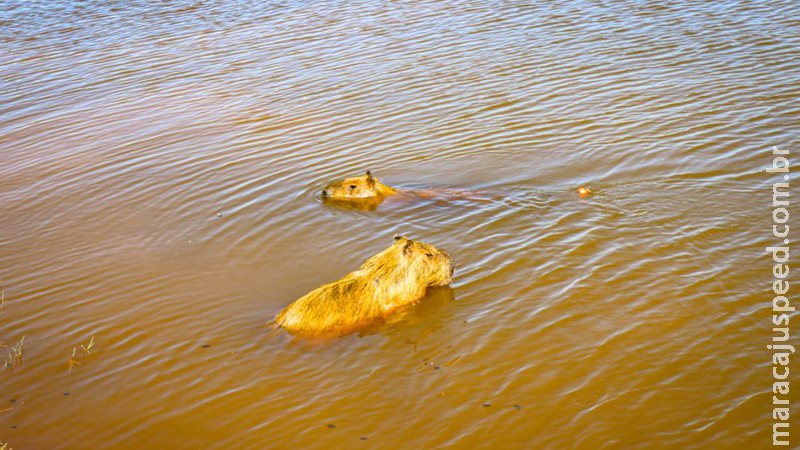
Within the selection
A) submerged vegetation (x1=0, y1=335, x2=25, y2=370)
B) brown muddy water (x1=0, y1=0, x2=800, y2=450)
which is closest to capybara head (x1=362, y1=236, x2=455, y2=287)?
brown muddy water (x1=0, y1=0, x2=800, y2=450)

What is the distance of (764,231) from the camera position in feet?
19.5

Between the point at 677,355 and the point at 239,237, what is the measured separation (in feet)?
12.1

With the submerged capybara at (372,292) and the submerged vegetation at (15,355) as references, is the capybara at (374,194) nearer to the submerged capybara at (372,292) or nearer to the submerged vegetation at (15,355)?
the submerged capybara at (372,292)

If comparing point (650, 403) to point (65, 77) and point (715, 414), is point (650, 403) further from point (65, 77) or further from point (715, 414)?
point (65, 77)

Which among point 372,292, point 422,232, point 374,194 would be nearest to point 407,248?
point 372,292

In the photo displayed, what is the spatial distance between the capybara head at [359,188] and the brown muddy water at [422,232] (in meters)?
0.16

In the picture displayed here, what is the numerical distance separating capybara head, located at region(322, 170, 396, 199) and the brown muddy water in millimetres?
155

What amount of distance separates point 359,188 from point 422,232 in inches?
31.9

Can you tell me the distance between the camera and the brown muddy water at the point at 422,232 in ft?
14.8

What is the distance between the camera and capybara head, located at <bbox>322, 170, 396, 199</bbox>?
701 cm

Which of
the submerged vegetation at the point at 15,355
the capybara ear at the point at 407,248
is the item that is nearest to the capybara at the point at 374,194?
the capybara ear at the point at 407,248

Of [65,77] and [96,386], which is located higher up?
[65,77]

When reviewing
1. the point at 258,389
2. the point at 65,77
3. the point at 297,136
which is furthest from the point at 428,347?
the point at 65,77

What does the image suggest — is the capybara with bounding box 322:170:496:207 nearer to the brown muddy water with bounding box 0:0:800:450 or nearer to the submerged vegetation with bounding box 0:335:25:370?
the brown muddy water with bounding box 0:0:800:450
